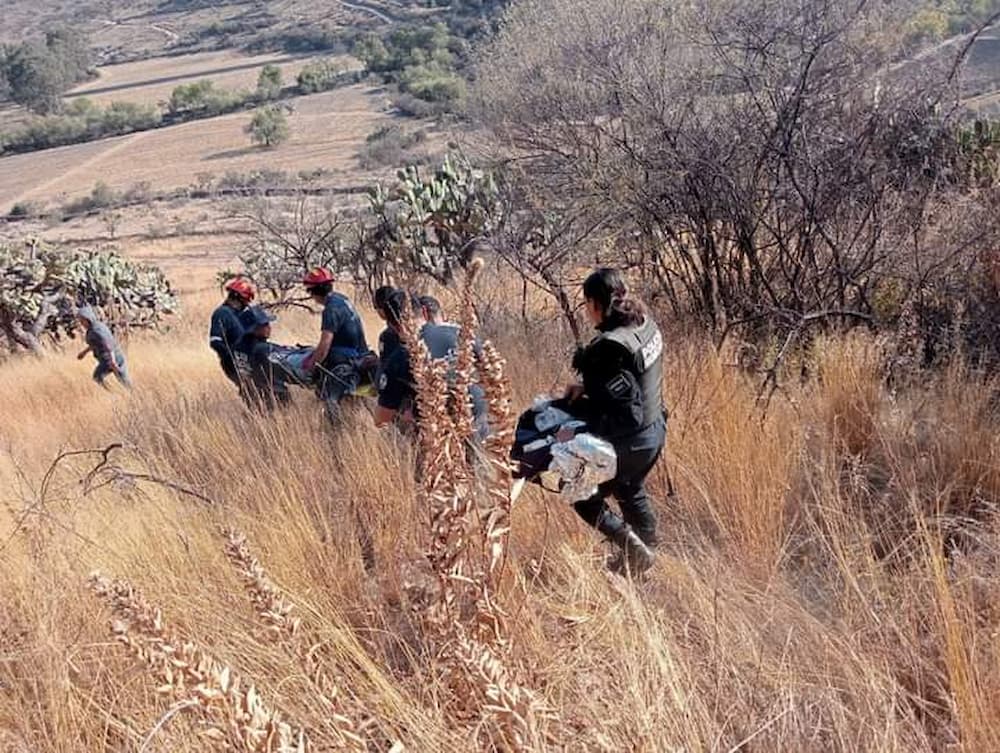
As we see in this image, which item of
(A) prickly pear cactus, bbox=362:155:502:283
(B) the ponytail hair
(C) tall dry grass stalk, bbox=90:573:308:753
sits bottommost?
(A) prickly pear cactus, bbox=362:155:502:283

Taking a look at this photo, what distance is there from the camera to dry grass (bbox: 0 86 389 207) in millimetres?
44375

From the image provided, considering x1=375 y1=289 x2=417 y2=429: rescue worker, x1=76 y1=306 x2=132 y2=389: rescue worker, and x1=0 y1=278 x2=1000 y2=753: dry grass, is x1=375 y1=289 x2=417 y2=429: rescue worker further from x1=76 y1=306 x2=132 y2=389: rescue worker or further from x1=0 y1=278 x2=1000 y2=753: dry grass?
x1=76 y1=306 x2=132 y2=389: rescue worker

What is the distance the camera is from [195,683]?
Result: 4.49 ft

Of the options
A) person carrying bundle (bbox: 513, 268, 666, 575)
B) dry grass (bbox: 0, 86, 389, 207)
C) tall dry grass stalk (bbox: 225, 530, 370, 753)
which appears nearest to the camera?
tall dry grass stalk (bbox: 225, 530, 370, 753)

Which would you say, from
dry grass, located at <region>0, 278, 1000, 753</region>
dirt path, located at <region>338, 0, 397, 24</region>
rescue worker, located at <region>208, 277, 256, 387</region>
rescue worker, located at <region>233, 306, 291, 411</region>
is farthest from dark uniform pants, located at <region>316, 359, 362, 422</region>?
dirt path, located at <region>338, 0, 397, 24</region>

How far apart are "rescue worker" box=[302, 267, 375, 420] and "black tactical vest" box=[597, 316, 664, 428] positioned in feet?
7.66

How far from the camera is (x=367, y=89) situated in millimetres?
60938

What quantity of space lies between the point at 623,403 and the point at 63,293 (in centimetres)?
1441

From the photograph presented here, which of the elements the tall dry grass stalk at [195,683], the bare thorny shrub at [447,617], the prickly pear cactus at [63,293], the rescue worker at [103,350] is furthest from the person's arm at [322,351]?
the prickly pear cactus at [63,293]

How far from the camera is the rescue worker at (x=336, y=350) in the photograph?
5156mm

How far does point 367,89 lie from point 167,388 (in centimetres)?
5757

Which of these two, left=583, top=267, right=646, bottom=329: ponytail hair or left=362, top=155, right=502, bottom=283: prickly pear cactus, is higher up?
left=583, top=267, right=646, bottom=329: ponytail hair

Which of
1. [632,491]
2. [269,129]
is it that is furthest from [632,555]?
[269,129]

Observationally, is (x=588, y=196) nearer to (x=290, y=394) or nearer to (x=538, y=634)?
(x=290, y=394)
